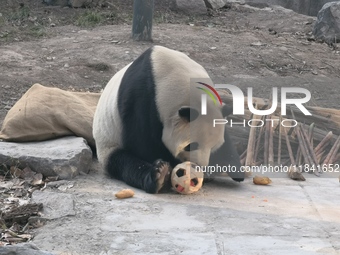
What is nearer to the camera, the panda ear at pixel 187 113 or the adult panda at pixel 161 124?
the panda ear at pixel 187 113

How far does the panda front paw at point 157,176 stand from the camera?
16.4 feet

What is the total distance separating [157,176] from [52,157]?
0.95 metres

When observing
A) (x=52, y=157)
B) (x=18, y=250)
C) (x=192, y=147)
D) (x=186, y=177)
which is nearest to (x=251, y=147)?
(x=192, y=147)

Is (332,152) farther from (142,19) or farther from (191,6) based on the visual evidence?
(191,6)

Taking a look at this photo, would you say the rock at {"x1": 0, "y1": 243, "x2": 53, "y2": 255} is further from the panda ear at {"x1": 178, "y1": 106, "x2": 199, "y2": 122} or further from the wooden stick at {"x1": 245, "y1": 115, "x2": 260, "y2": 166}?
the wooden stick at {"x1": 245, "y1": 115, "x2": 260, "y2": 166}

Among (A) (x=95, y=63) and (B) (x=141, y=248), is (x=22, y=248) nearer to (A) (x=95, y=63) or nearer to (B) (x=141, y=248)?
(B) (x=141, y=248)

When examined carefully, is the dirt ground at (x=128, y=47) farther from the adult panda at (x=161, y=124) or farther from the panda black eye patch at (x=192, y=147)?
the panda black eye patch at (x=192, y=147)

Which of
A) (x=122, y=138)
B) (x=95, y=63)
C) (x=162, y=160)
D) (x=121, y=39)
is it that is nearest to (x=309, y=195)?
(x=162, y=160)

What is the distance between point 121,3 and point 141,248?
9743mm

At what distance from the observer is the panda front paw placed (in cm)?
500

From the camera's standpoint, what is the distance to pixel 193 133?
16.5 ft

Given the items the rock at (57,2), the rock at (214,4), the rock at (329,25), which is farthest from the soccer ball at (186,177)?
the rock at (214,4)

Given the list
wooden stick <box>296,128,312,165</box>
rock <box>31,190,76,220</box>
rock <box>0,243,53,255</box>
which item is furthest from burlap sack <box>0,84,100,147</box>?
rock <box>0,243,53,255</box>

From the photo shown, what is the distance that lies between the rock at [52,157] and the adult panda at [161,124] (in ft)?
0.87
